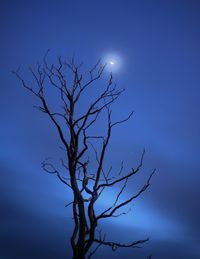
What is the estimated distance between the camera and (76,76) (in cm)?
563

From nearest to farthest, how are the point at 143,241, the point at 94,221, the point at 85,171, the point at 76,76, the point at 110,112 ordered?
the point at 94,221 → the point at 143,241 → the point at 85,171 → the point at 110,112 → the point at 76,76

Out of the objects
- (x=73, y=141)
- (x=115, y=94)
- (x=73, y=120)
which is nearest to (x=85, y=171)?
(x=73, y=141)

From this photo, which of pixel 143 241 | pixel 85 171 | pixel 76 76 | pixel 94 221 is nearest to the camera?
pixel 94 221

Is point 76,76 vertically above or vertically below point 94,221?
above

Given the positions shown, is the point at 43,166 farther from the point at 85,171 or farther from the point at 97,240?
the point at 97,240

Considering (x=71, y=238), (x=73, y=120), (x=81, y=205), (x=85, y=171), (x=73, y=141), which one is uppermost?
(x=73, y=120)

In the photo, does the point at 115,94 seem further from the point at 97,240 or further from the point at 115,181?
the point at 97,240

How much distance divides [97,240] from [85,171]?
1170mm

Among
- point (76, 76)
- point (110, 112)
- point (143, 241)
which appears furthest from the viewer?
point (76, 76)

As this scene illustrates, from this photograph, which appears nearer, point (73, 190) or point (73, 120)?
point (73, 190)

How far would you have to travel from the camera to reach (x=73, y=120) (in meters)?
4.75

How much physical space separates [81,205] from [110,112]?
74.8 inches

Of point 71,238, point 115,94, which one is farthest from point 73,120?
point 71,238

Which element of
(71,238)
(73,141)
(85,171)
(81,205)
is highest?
(73,141)
